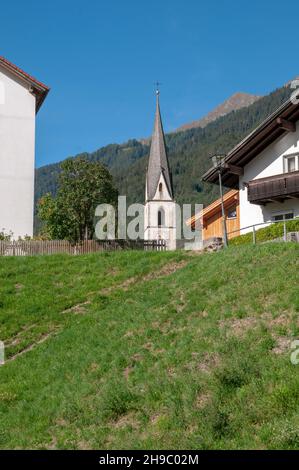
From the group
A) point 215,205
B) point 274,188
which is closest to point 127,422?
point 274,188

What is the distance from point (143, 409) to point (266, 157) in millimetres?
25952

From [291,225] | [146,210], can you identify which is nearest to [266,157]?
[291,225]

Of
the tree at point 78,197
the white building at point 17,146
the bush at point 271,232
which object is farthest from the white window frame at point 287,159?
the white building at point 17,146

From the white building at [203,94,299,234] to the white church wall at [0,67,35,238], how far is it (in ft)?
42.5

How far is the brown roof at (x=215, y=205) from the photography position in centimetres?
4114

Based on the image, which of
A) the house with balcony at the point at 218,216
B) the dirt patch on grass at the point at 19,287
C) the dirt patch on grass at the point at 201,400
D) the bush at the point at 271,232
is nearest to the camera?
the dirt patch on grass at the point at 201,400

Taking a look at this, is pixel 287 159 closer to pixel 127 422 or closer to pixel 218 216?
pixel 218 216

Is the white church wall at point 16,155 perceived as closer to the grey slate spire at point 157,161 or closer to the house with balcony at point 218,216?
the house with balcony at point 218,216

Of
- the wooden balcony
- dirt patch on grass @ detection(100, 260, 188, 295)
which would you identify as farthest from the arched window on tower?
dirt patch on grass @ detection(100, 260, 188, 295)

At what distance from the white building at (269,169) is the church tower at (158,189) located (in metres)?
61.6

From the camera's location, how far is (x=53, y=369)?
56.8 ft

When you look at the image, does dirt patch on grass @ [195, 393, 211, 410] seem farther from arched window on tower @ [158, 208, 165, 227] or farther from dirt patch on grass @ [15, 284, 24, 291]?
arched window on tower @ [158, 208, 165, 227]

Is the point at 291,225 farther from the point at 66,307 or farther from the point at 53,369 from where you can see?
the point at 53,369

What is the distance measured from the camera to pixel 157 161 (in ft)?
329
